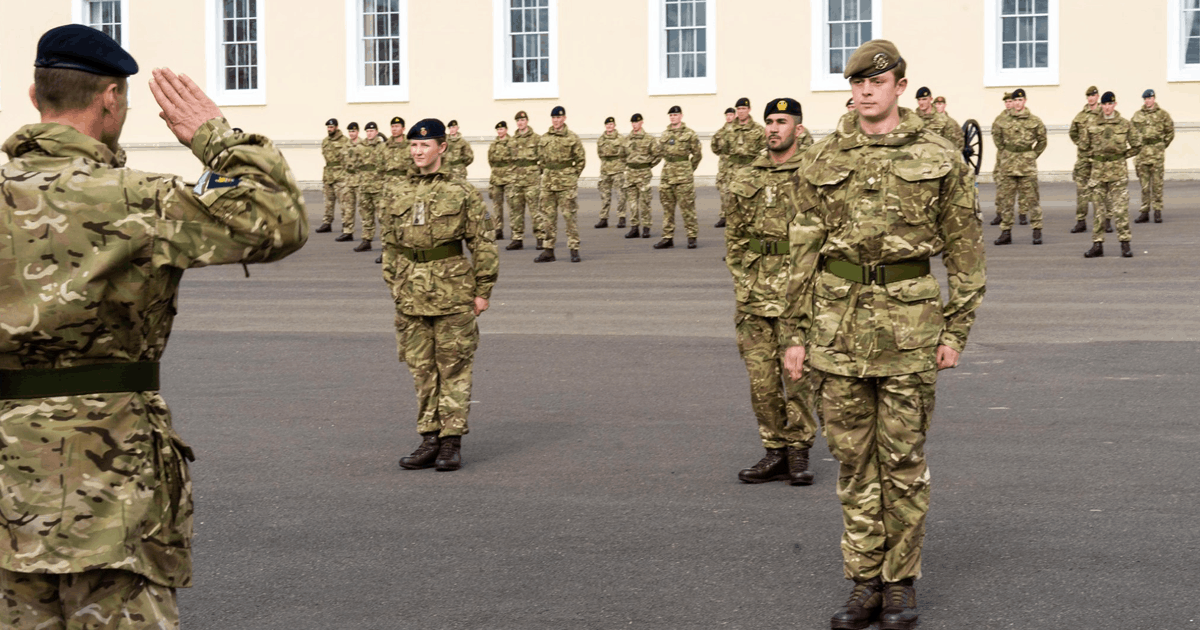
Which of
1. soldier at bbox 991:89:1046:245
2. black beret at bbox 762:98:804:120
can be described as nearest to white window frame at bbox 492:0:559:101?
soldier at bbox 991:89:1046:245

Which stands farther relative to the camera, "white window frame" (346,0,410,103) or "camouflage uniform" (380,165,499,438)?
"white window frame" (346,0,410,103)

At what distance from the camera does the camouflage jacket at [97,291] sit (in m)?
3.50

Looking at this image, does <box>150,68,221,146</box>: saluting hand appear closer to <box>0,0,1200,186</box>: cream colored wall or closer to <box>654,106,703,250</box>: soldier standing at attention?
<box>654,106,703,250</box>: soldier standing at attention

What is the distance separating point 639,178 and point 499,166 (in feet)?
7.77

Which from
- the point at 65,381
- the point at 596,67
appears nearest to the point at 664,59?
the point at 596,67

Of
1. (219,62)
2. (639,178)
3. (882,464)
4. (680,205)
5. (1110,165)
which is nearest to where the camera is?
(882,464)

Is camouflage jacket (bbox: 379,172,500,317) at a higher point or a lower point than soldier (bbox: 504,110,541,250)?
lower

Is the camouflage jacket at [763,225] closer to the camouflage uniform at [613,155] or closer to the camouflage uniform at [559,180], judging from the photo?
the camouflage uniform at [559,180]

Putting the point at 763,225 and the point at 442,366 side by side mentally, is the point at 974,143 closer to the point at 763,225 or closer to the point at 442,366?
the point at 763,225

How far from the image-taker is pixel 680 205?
23141 millimetres

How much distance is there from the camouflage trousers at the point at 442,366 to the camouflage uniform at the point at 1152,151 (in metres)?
17.2

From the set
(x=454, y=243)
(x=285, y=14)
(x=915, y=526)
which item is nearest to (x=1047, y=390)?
(x=454, y=243)

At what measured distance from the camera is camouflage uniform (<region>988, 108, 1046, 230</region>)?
21.4 meters

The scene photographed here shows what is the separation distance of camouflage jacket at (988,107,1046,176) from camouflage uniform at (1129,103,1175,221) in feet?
7.65
